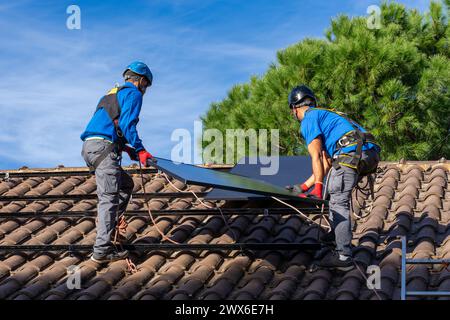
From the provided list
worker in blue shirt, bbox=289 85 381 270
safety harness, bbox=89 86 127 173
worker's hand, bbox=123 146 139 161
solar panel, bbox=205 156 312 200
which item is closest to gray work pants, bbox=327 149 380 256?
worker in blue shirt, bbox=289 85 381 270

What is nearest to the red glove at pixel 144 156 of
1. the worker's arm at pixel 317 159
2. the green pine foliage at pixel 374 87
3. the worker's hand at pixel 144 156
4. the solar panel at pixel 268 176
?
the worker's hand at pixel 144 156

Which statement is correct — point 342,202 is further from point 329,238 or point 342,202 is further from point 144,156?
point 144,156

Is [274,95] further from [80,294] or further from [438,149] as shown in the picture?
[80,294]

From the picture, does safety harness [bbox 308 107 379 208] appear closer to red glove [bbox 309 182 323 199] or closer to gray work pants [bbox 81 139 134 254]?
red glove [bbox 309 182 323 199]

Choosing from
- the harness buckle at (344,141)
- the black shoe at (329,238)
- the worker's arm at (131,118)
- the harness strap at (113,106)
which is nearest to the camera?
the harness buckle at (344,141)

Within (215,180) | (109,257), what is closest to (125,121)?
(215,180)

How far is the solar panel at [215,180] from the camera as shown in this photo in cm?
708

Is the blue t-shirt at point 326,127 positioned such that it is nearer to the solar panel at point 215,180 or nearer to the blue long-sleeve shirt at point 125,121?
the solar panel at point 215,180

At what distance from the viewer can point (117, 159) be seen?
8172mm

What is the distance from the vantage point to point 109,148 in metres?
8.09

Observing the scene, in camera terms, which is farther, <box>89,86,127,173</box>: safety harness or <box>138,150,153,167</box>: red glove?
<box>89,86,127,173</box>: safety harness

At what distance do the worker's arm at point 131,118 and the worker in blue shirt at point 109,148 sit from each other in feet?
0.04

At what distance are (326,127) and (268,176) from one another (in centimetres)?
210

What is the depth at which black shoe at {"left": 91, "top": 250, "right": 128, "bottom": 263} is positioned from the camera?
816 centimetres
